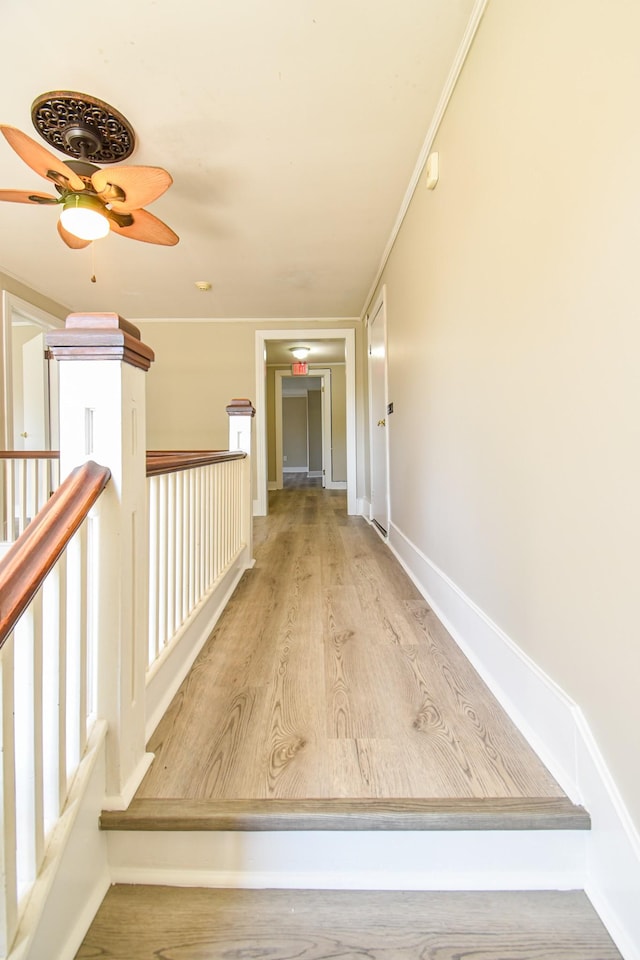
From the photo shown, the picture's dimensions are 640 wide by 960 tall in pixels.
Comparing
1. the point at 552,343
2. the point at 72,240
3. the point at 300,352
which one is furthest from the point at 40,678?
the point at 300,352

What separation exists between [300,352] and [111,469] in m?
5.55

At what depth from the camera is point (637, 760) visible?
2.61 feet

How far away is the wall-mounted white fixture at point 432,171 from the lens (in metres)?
1.90

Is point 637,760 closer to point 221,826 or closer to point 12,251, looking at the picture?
point 221,826

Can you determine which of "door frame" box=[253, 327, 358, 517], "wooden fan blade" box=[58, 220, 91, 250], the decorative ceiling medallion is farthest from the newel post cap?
"door frame" box=[253, 327, 358, 517]

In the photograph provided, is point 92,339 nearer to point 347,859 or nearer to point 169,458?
point 169,458

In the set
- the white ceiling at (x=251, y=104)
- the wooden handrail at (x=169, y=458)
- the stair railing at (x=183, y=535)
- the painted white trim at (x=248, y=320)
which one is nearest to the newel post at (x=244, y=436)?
the wooden handrail at (x=169, y=458)

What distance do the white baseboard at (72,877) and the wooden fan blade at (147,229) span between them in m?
2.40

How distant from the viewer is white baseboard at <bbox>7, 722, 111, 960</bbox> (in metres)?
0.70

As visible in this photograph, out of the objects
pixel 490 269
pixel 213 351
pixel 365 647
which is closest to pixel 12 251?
pixel 213 351

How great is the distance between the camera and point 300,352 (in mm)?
6160

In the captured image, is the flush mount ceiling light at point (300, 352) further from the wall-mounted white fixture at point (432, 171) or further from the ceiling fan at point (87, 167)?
the wall-mounted white fixture at point (432, 171)

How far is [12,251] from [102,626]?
373cm

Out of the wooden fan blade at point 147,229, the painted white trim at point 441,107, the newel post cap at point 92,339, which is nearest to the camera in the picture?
the newel post cap at point 92,339
